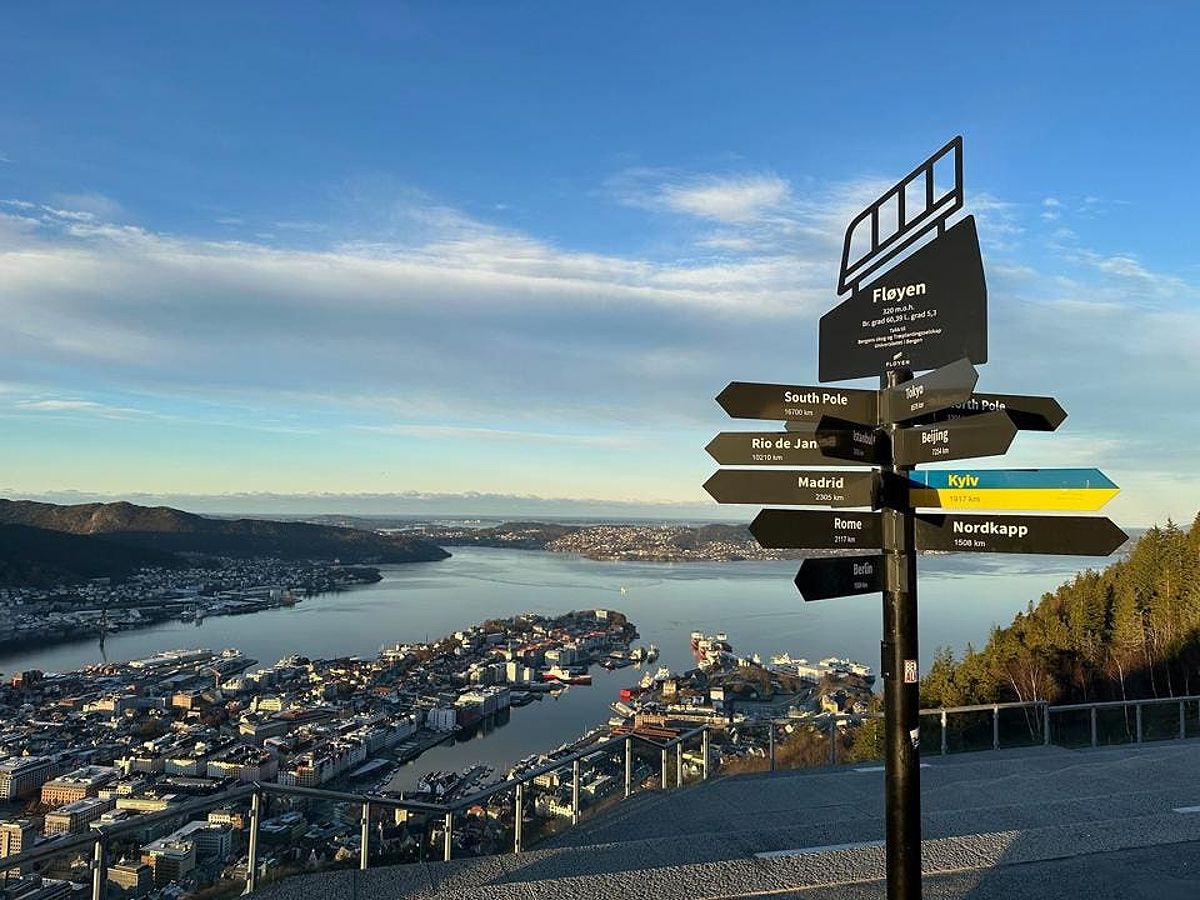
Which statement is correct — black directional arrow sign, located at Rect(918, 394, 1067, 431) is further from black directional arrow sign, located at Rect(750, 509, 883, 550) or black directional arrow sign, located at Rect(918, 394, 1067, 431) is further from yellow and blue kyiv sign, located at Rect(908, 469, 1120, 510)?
black directional arrow sign, located at Rect(750, 509, 883, 550)

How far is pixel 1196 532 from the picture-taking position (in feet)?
92.5

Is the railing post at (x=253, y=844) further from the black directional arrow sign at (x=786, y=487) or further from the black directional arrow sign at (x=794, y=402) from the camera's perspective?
the black directional arrow sign at (x=794, y=402)

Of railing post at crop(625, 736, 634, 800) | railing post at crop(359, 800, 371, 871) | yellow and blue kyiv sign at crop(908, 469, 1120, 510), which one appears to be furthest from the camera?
railing post at crop(625, 736, 634, 800)

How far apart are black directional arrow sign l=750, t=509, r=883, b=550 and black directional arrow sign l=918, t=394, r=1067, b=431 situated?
49cm

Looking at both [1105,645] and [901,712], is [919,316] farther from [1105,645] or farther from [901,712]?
[1105,645]

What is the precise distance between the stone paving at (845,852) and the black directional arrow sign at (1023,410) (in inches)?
91.3

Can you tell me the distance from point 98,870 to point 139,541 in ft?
243

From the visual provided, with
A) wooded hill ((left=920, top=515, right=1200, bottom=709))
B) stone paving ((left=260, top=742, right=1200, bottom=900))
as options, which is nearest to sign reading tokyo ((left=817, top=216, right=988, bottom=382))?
stone paving ((left=260, top=742, right=1200, bottom=900))

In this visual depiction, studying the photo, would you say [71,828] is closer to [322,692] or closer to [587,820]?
[587,820]

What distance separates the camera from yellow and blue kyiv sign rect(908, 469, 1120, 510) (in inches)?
119

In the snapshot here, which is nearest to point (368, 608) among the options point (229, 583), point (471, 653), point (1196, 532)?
point (229, 583)

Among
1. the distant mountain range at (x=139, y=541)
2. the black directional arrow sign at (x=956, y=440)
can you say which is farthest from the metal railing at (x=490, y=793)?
the distant mountain range at (x=139, y=541)

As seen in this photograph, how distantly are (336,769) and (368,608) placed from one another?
48.9 meters

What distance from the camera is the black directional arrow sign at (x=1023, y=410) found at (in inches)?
133
